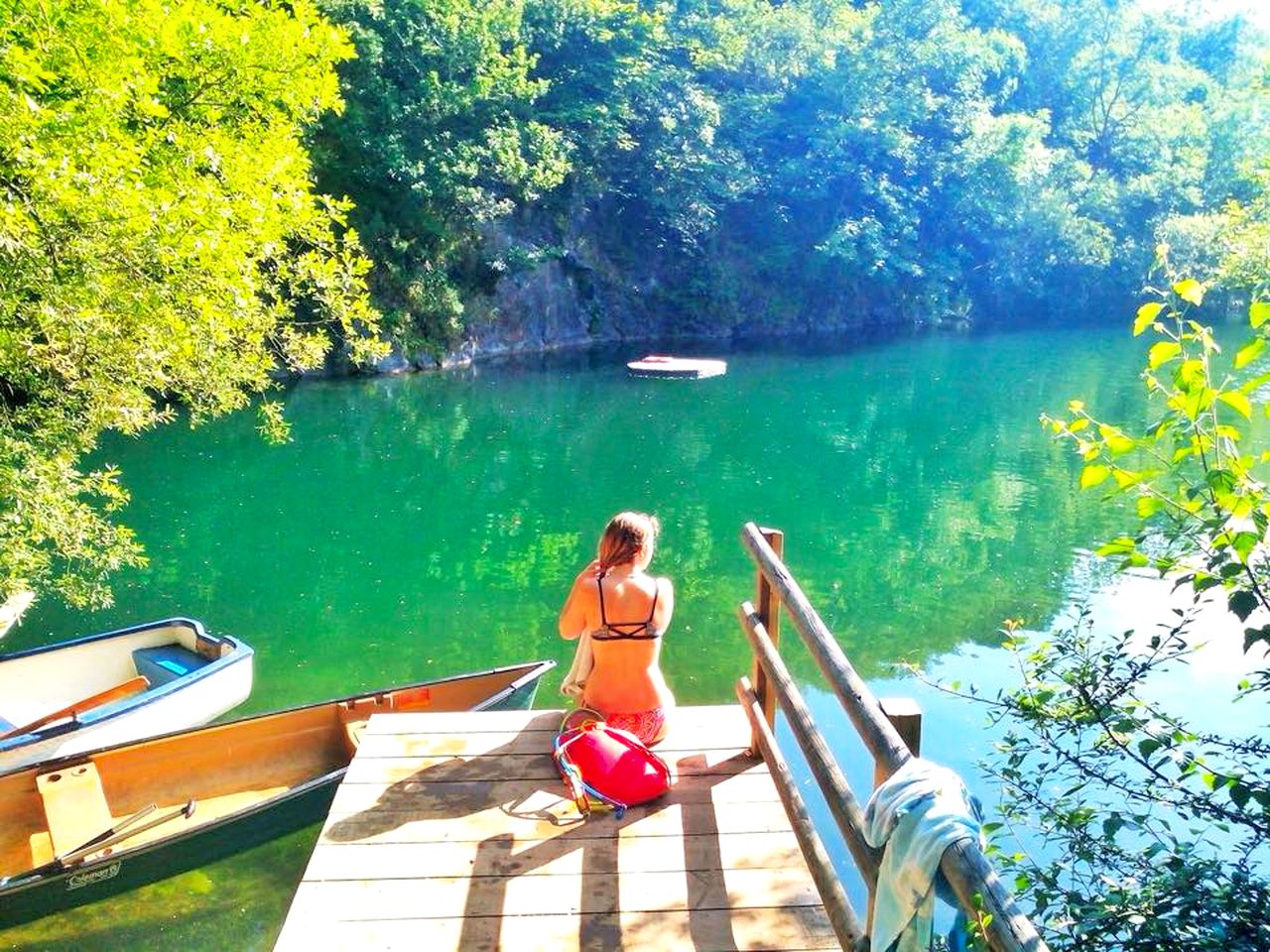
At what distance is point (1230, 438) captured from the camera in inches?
99.0

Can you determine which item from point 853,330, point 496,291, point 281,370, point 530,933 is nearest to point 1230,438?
point 530,933

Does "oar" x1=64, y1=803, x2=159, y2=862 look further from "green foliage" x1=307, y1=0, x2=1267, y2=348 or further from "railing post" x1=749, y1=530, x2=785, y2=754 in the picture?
"green foliage" x1=307, y1=0, x2=1267, y2=348

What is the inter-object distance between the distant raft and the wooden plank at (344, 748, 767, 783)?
23074 millimetres

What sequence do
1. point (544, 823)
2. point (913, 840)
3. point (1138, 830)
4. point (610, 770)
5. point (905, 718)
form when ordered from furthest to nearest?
point (610, 770)
point (544, 823)
point (1138, 830)
point (905, 718)
point (913, 840)

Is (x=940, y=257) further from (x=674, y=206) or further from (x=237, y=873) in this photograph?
(x=237, y=873)

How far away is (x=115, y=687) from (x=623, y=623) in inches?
207

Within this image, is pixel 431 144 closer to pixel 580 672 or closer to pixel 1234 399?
pixel 580 672

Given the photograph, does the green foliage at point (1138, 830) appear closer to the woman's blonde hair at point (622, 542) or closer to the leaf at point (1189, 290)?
the leaf at point (1189, 290)

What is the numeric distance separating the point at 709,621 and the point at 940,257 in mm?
35928

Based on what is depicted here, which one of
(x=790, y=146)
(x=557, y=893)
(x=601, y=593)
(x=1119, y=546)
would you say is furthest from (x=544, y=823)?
(x=790, y=146)

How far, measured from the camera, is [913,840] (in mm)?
2076

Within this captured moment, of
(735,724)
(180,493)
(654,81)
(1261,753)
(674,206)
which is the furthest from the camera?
(674,206)

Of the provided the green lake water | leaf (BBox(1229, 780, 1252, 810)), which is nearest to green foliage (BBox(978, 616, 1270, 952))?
leaf (BBox(1229, 780, 1252, 810))

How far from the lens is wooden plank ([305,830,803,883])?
331 centimetres
